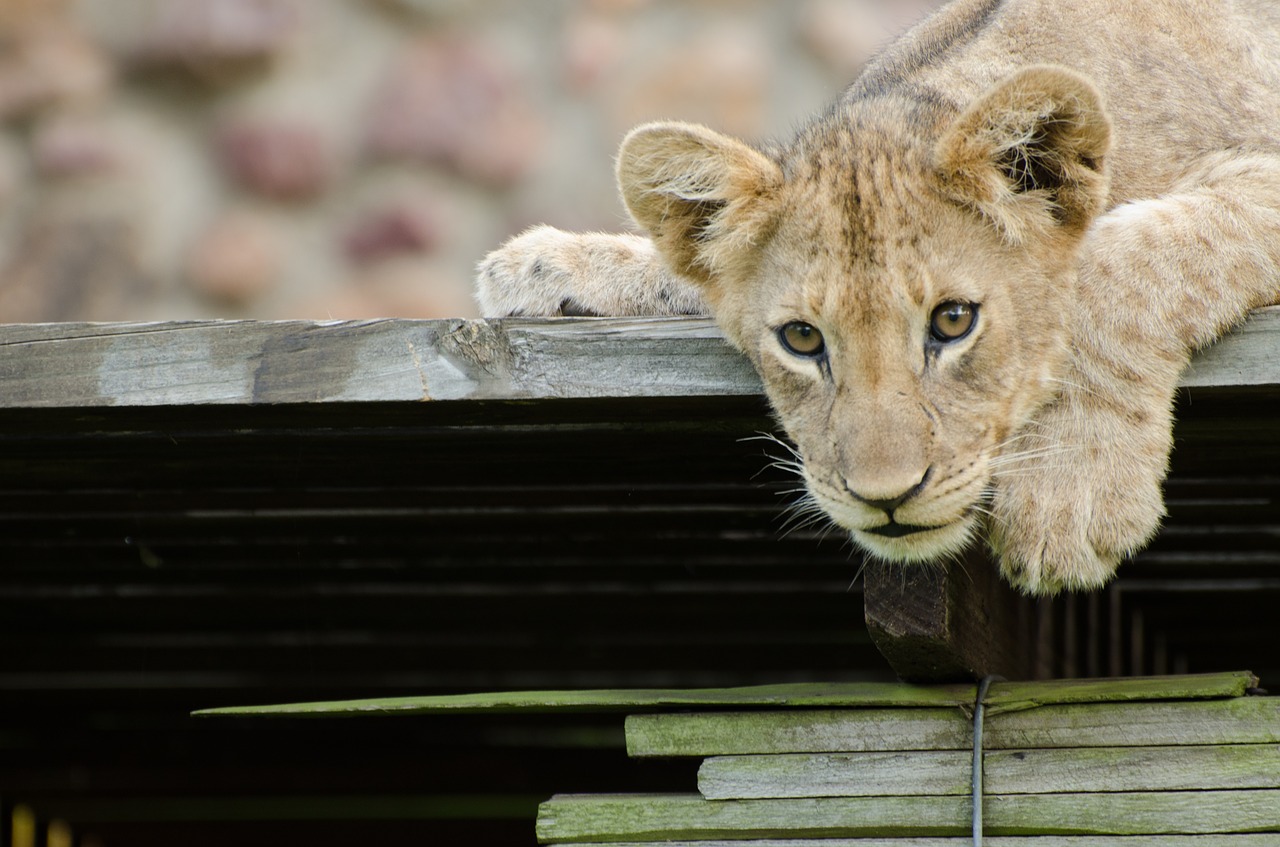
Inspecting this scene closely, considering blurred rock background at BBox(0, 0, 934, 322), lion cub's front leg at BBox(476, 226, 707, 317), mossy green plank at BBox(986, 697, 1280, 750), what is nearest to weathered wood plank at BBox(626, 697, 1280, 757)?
mossy green plank at BBox(986, 697, 1280, 750)

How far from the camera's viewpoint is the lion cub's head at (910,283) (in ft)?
8.77

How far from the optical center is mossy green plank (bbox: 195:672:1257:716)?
2633 mm

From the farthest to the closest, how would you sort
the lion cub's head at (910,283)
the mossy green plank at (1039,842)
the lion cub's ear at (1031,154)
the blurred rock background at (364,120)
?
the blurred rock background at (364,120) < the lion cub's ear at (1031,154) < the lion cub's head at (910,283) < the mossy green plank at (1039,842)

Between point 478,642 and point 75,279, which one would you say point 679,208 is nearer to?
point 478,642

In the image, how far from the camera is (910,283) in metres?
2.77

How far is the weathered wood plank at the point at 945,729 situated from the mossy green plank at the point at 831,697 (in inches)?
0.7

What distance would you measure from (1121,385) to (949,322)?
1.03 ft

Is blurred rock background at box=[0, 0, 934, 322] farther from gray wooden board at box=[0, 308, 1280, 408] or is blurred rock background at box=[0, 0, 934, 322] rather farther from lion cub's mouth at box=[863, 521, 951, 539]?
lion cub's mouth at box=[863, 521, 951, 539]

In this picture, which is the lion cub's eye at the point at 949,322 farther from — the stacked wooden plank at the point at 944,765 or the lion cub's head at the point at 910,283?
the stacked wooden plank at the point at 944,765

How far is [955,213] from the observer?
2898 mm

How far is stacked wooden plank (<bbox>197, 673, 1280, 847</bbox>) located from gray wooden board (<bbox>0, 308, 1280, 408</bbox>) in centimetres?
53

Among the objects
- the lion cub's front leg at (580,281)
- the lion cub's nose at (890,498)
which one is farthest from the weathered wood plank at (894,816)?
the lion cub's front leg at (580,281)

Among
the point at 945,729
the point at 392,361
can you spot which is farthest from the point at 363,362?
the point at 945,729

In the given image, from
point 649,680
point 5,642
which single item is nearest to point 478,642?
point 649,680
